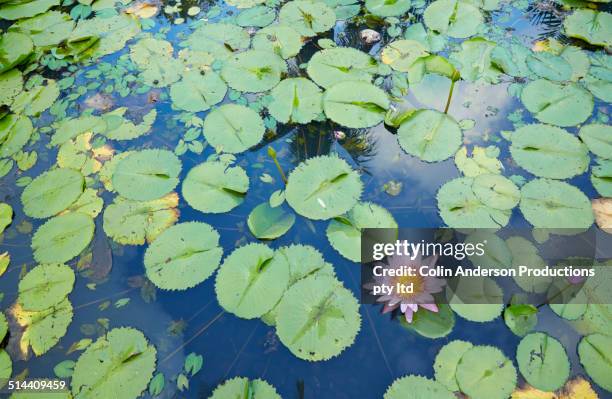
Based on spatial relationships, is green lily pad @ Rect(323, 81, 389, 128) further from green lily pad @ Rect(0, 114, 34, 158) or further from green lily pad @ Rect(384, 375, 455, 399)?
green lily pad @ Rect(0, 114, 34, 158)

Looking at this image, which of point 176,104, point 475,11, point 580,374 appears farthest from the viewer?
point 475,11

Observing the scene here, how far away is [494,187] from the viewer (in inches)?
111

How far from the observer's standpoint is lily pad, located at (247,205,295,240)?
2.71 metres

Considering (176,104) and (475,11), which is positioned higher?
(475,11)

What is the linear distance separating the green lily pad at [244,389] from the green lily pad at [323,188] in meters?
1.06

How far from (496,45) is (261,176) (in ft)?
8.26

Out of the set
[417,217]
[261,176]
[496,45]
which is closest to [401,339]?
[417,217]

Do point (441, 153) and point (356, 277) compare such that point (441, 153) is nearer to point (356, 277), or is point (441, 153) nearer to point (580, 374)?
point (356, 277)

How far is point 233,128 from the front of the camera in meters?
3.23

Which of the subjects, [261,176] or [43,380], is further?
[261,176]

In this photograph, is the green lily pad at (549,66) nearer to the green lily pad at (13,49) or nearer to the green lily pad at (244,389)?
the green lily pad at (244,389)

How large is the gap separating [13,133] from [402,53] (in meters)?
3.45

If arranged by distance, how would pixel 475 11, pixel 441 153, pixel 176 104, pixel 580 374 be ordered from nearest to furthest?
Answer: pixel 580 374, pixel 441 153, pixel 176 104, pixel 475 11

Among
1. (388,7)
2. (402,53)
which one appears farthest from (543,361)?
(388,7)
